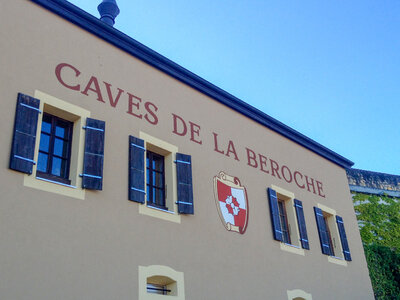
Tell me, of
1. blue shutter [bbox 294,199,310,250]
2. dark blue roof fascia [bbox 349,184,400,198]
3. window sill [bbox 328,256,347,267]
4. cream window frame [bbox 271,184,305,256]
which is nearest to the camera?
cream window frame [bbox 271,184,305,256]

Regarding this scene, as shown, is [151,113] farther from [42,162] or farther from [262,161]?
[262,161]

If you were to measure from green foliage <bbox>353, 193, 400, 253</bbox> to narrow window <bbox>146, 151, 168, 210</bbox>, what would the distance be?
38.3 ft

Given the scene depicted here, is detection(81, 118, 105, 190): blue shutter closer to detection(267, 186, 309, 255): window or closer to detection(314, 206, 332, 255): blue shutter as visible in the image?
detection(267, 186, 309, 255): window

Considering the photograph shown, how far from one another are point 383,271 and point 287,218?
18.4ft

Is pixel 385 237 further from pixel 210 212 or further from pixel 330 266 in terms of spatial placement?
pixel 210 212

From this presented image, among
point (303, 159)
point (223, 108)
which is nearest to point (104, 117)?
point (223, 108)

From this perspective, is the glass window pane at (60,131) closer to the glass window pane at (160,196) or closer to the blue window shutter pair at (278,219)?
the glass window pane at (160,196)

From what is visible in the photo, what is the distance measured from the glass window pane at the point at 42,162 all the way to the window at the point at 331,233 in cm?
840

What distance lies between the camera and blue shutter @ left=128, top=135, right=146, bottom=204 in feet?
29.6

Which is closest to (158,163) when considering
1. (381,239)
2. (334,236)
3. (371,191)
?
(334,236)

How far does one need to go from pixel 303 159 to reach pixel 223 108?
375 cm

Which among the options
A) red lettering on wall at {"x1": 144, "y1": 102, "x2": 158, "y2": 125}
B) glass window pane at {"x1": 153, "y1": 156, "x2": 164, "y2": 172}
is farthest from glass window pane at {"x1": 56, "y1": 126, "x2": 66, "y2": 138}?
glass window pane at {"x1": 153, "y1": 156, "x2": 164, "y2": 172}

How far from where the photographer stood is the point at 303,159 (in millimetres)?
14977

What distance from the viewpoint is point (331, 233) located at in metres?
14.8
